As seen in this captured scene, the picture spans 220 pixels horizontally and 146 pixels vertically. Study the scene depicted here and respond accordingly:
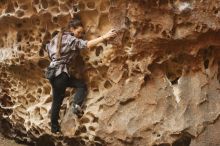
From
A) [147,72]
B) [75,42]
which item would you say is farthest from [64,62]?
[147,72]

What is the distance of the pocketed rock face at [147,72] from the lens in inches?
155

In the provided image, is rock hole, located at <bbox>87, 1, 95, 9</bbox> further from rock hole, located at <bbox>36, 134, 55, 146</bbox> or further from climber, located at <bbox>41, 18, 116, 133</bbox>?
rock hole, located at <bbox>36, 134, 55, 146</bbox>

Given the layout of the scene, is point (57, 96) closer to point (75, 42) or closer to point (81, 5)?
point (75, 42)

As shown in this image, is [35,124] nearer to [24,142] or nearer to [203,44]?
[24,142]

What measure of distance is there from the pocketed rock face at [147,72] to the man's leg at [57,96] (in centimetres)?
9

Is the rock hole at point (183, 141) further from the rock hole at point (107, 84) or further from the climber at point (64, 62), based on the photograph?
the climber at point (64, 62)

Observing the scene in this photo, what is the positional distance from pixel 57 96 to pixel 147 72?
0.80m

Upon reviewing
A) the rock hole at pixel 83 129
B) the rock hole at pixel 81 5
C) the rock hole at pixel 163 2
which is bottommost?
the rock hole at pixel 83 129

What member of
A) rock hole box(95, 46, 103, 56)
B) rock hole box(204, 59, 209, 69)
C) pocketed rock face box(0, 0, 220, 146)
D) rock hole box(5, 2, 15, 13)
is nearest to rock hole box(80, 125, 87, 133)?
pocketed rock face box(0, 0, 220, 146)

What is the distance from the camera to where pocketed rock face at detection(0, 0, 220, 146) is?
3943 millimetres

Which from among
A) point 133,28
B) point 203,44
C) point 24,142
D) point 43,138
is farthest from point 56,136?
point 203,44

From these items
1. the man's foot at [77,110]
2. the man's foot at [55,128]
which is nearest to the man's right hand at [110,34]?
the man's foot at [77,110]

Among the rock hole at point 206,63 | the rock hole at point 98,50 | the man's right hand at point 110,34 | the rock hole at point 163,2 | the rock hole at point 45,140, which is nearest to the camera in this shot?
the rock hole at point 163,2

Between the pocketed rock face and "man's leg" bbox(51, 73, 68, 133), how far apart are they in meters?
0.09
